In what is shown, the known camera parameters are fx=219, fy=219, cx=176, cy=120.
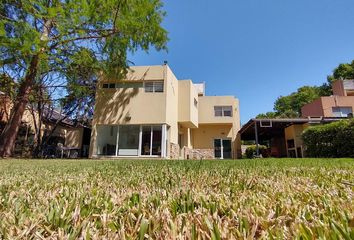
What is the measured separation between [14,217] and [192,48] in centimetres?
2039

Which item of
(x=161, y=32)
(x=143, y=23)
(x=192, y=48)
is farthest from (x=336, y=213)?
(x=192, y=48)

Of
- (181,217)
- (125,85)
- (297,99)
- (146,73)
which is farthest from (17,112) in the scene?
(297,99)

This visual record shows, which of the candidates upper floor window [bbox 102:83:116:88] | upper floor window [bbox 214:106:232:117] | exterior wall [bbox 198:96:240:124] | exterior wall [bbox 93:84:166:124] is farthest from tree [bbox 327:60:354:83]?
upper floor window [bbox 102:83:116:88]

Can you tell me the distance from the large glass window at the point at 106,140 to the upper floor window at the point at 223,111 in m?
10.8

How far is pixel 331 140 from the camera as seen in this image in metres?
10.8

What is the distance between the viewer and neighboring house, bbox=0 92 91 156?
648 inches

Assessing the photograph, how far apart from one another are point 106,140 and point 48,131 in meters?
8.44

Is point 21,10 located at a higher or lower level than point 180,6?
lower

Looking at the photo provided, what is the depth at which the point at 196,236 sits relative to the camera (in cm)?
74

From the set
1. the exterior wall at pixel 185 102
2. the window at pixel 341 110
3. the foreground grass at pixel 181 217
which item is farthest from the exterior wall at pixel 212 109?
the foreground grass at pixel 181 217

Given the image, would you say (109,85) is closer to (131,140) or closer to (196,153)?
(131,140)

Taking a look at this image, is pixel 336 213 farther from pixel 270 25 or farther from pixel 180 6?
pixel 270 25

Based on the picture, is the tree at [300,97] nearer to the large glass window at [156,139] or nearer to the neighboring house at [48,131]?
the large glass window at [156,139]

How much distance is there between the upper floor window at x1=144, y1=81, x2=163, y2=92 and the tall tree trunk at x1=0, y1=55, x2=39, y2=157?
279 inches
